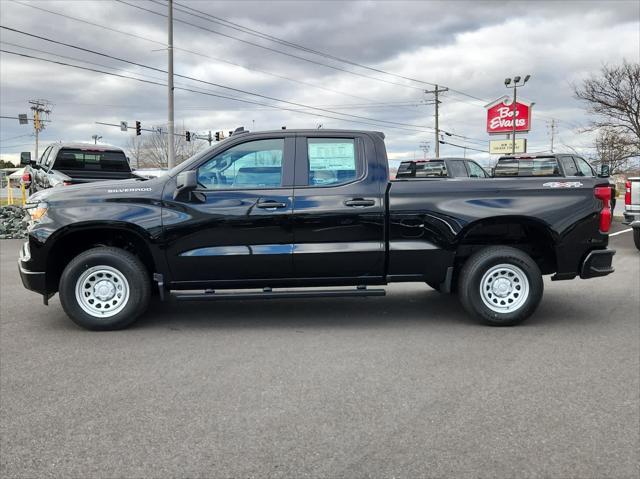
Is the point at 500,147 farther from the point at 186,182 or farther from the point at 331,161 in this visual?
the point at 186,182

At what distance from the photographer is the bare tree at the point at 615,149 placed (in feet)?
80.2

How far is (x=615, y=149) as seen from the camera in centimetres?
2472

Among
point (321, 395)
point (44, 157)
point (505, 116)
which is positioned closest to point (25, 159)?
point (44, 157)

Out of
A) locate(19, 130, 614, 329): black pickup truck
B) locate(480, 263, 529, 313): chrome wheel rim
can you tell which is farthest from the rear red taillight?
locate(480, 263, 529, 313): chrome wheel rim

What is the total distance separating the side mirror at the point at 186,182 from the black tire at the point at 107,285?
0.83 meters

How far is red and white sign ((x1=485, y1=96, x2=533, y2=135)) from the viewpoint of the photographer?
58.0 metres

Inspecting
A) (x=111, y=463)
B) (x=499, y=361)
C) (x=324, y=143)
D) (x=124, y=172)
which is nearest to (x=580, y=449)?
(x=499, y=361)

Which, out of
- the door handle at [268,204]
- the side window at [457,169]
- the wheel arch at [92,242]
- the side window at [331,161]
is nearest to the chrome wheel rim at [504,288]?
the side window at [331,161]

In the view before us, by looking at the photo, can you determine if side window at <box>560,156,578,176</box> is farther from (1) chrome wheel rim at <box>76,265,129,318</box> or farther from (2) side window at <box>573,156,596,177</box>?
(1) chrome wheel rim at <box>76,265,129,318</box>

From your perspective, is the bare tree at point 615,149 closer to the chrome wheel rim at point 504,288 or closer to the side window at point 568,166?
the side window at point 568,166

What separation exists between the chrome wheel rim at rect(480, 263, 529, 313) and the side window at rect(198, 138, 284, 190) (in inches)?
92.9

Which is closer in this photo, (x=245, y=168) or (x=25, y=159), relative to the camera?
(x=245, y=168)

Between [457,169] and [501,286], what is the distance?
11462 mm

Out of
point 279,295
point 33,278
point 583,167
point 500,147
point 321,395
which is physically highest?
point 500,147
